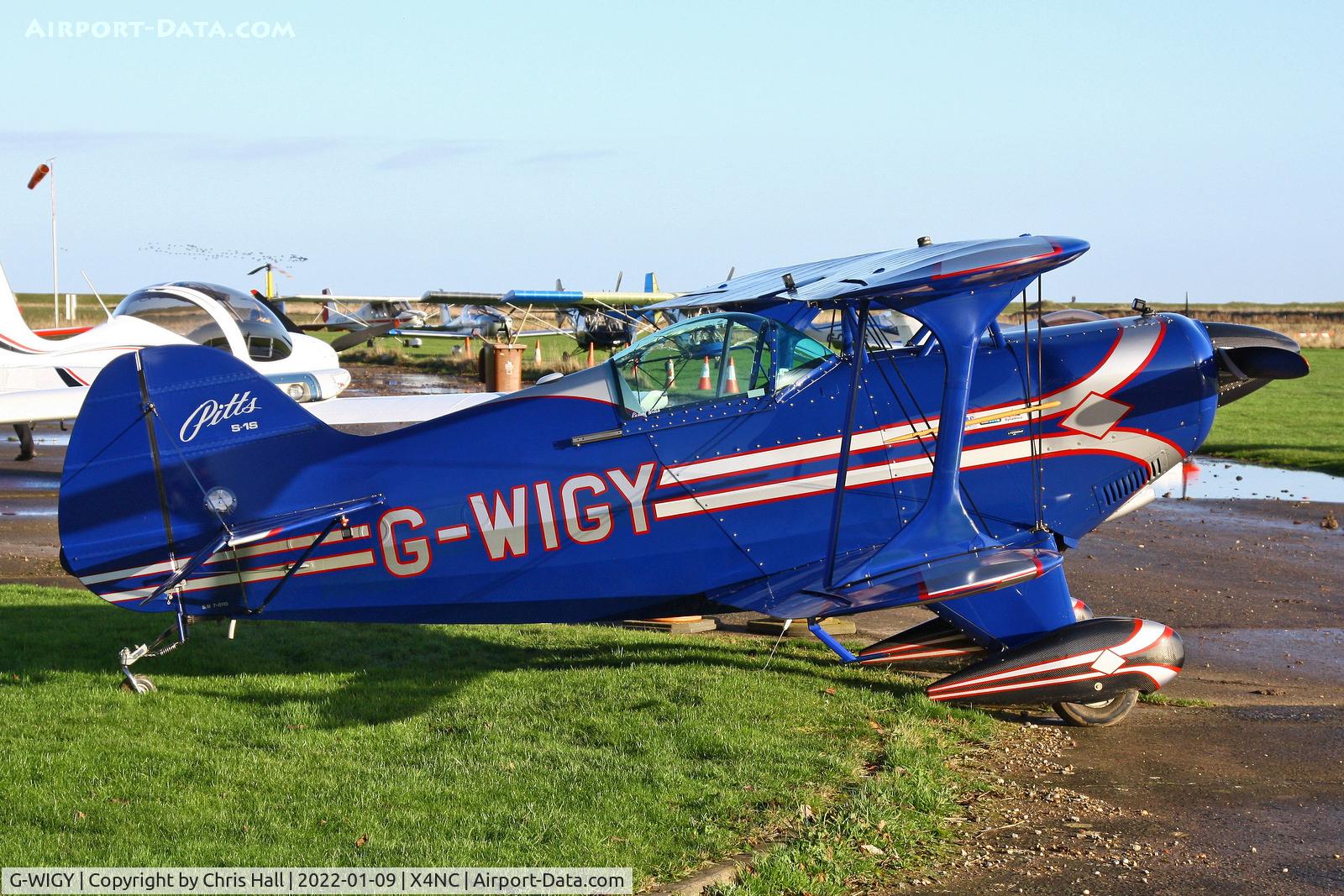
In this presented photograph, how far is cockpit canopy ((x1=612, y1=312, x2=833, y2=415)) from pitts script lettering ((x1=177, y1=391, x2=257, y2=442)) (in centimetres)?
220

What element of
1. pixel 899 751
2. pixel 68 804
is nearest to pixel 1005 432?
pixel 899 751

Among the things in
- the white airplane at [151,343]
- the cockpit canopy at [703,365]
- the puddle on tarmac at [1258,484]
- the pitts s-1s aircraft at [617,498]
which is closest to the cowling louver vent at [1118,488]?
the pitts s-1s aircraft at [617,498]

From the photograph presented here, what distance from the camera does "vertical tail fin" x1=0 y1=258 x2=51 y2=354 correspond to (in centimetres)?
1903

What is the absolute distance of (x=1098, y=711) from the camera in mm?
7289

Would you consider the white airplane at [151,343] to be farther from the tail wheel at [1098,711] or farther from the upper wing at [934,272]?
the tail wheel at [1098,711]

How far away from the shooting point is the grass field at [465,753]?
16.8 ft

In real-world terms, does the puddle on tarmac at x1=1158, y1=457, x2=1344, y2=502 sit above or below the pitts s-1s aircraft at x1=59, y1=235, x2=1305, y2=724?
below

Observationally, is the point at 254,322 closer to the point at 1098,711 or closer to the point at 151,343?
the point at 151,343

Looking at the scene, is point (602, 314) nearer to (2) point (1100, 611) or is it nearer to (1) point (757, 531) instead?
(2) point (1100, 611)

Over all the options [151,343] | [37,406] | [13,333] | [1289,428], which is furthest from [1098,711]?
[1289,428]

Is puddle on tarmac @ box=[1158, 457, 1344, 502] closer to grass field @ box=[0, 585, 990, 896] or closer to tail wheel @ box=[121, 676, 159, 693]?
grass field @ box=[0, 585, 990, 896]

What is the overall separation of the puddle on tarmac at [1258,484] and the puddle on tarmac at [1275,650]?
6592 mm

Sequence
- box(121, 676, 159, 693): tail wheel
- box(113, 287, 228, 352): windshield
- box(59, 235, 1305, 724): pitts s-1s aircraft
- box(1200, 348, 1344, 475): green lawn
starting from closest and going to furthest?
box(59, 235, 1305, 724): pitts s-1s aircraft
box(121, 676, 159, 693): tail wheel
box(113, 287, 228, 352): windshield
box(1200, 348, 1344, 475): green lawn

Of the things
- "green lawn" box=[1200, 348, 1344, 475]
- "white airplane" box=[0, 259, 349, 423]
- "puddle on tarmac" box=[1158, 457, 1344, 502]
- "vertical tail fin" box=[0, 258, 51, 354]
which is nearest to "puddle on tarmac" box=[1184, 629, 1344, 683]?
"puddle on tarmac" box=[1158, 457, 1344, 502]
